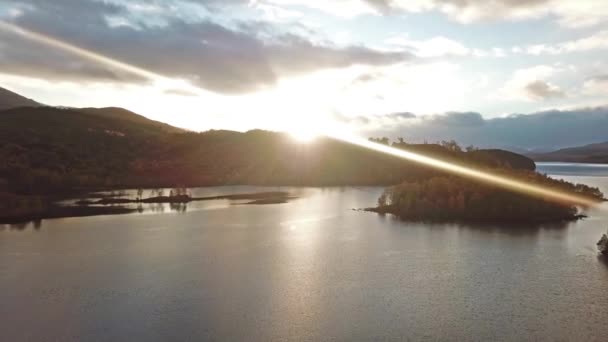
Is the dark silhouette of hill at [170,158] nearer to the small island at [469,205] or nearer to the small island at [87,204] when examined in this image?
the small island at [87,204]

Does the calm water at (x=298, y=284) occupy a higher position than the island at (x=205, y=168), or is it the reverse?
the island at (x=205, y=168)

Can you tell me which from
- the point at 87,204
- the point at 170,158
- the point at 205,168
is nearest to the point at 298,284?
the point at 87,204

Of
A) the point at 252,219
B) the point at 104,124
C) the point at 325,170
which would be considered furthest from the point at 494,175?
the point at 104,124

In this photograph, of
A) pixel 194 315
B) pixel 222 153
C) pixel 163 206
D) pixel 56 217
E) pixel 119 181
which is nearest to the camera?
pixel 194 315

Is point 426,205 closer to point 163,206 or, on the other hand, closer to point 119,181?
point 163,206

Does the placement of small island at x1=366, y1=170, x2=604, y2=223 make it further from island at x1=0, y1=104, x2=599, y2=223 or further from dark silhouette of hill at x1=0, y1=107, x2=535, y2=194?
dark silhouette of hill at x1=0, y1=107, x2=535, y2=194

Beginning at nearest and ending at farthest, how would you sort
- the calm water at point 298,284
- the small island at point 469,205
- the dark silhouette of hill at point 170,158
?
the calm water at point 298,284, the small island at point 469,205, the dark silhouette of hill at point 170,158

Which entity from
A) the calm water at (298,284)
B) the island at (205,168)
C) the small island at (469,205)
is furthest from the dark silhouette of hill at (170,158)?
the calm water at (298,284)

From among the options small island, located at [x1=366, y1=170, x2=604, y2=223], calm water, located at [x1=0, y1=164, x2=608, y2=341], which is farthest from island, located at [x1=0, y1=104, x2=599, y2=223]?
calm water, located at [x1=0, y1=164, x2=608, y2=341]
